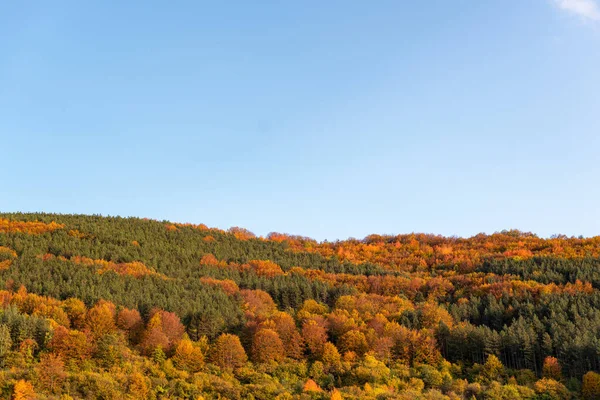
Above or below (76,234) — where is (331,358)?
below

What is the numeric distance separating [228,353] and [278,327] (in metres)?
10.1

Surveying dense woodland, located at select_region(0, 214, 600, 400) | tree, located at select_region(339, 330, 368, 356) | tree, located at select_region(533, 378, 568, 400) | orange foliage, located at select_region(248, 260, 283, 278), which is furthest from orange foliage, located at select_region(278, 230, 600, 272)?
tree, located at select_region(533, 378, 568, 400)

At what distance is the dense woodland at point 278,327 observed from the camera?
237 feet

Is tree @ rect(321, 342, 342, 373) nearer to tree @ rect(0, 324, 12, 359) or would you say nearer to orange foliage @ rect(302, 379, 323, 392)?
orange foliage @ rect(302, 379, 323, 392)

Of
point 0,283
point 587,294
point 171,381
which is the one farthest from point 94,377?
point 587,294

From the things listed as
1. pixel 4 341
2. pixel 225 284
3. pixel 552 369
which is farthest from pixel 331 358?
pixel 4 341

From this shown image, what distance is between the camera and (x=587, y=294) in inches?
4163

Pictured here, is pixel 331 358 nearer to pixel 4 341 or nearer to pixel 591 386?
pixel 591 386

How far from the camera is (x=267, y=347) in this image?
83562 mm

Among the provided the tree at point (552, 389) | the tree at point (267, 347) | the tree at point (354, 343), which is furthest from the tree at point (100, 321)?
the tree at point (552, 389)

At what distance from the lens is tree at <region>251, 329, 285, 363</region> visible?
83188mm

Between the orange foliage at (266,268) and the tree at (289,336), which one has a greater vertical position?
the orange foliage at (266,268)

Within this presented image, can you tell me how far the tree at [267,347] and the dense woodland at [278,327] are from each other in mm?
196

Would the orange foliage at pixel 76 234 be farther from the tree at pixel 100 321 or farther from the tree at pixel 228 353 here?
the tree at pixel 228 353
